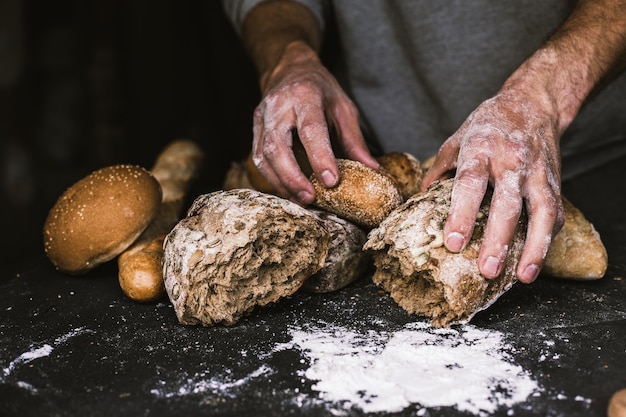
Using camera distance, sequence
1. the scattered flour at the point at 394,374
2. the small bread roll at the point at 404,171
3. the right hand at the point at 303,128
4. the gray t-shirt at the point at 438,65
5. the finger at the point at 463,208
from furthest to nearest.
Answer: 1. the gray t-shirt at the point at 438,65
2. the small bread roll at the point at 404,171
3. the right hand at the point at 303,128
4. the finger at the point at 463,208
5. the scattered flour at the point at 394,374

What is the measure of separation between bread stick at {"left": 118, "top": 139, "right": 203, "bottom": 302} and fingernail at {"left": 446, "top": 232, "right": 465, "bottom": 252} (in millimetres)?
801

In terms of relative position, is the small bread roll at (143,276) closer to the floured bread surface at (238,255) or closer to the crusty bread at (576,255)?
the floured bread surface at (238,255)

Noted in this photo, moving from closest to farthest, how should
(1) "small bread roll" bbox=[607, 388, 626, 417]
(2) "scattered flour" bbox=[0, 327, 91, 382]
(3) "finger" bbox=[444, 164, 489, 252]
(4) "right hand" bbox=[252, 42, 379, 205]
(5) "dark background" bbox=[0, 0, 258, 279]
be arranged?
1. (1) "small bread roll" bbox=[607, 388, 626, 417]
2. (2) "scattered flour" bbox=[0, 327, 91, 382]
3. (3) "finger" bbox=[444, 164, 489, 252]
4. (4) "right hand" bbox=[252, 42, 379, 205]
5. (5) "dark background" bbox=[0, 0, 258, 279]

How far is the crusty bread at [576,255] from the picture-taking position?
2018 millimetres

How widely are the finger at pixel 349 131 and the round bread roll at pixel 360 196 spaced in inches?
8.2

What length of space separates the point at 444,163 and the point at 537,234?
1.12 ft

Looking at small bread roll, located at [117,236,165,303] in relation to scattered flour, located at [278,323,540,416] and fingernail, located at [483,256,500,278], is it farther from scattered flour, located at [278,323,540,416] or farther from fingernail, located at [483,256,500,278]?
fingernail, located at [483,256,500,278]

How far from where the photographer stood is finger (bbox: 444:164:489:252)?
174 centimetres

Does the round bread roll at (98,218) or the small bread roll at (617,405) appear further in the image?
the round bread roll at (98,218)

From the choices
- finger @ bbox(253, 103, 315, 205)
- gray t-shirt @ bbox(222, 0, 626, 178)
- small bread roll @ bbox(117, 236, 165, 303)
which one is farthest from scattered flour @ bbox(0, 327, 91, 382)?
gray t-shirt @ bbox(222, 0, 626, 178)

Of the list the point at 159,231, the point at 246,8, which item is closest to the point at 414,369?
the point at 159,231

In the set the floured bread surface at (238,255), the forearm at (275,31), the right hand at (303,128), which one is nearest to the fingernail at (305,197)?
the right hand at (303,128)

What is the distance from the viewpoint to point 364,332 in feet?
5.81

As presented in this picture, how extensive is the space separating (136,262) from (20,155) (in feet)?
12.6
